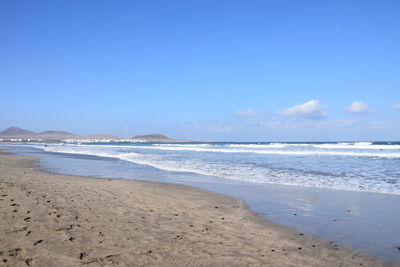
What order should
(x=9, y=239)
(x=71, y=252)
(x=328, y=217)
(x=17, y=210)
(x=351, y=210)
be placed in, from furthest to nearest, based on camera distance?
(x=351, y=210) < (x=328, y=217) < (x=17, y=210) < (x=9, y=239) < (x=71, y=252)

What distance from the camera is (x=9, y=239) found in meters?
4.84

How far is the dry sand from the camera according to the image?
4.45 m

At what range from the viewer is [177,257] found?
4.56 m

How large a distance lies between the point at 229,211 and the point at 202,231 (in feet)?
7.17

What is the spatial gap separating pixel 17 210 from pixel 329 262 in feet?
21.3

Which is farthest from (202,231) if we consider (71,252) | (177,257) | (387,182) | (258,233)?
(387,182)

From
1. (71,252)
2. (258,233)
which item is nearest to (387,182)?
(258,233)

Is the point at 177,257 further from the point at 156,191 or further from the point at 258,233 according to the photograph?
the point at 156,191

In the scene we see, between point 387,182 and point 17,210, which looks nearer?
point 17,210

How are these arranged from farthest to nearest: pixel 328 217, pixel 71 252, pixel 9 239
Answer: pixel 328 217 → pixel 9 239 → pixel 71 252

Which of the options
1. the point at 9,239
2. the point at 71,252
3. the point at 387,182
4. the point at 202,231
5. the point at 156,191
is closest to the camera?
the point at 71,252

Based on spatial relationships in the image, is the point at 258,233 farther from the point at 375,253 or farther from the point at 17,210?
the point at 17,210

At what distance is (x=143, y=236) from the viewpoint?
5.45 meters

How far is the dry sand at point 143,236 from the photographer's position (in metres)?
4.45
